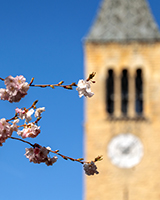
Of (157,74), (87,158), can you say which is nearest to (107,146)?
(87,158)

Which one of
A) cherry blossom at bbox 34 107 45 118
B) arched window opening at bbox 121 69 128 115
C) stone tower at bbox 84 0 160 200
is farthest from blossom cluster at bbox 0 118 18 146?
arched window opening at bbox 121 69 128 115

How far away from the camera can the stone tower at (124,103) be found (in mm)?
30516

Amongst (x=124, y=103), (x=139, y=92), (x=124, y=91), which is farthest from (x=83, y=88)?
(x=139, y=92)

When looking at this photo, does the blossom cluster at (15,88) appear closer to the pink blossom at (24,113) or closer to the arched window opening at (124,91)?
the pink blossom at (24,113)

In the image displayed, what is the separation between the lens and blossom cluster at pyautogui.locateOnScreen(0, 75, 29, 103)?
5.56m

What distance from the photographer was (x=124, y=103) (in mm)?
32344

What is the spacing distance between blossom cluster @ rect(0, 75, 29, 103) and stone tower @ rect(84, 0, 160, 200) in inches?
977

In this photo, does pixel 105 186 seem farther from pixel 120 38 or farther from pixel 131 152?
pixel 120 38

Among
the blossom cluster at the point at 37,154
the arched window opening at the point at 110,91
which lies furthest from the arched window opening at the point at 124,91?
the blossom cluster at the point at 37,154

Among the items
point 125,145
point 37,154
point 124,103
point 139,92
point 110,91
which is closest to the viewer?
point 37,154

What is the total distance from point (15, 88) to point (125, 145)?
2651 cm

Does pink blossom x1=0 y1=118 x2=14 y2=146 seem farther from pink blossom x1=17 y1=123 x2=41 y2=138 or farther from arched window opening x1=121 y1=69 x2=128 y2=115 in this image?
arched window opening x1=121 y1=69 x2=128 y2=115

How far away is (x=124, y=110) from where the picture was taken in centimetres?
3209

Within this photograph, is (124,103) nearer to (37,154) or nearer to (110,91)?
(110,91)
